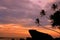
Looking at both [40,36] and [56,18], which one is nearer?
[56,18]

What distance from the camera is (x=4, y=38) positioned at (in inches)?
1577

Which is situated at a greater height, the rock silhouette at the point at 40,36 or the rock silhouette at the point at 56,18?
the rock silhouette at the point at 56,18

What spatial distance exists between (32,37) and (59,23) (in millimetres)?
3679

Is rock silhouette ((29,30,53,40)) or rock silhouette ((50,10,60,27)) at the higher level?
rock silhouette ((50,10,60,27))

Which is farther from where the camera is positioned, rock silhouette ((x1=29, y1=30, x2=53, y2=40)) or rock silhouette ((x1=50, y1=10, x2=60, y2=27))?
rock silhouette ((x1=29, y1=30, x2=53, y2=40))

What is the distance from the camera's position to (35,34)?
3550 cm

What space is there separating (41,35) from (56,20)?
2.54 metres

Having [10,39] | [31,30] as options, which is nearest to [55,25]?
[31,30]

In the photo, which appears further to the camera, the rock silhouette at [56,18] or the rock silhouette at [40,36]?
the rock silhouette at [40,36]

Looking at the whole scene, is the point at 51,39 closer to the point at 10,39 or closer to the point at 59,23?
the point at 59,23

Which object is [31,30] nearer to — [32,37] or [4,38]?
[32,37]

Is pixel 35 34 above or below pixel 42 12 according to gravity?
below

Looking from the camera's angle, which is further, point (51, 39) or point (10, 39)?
point (10, 39)

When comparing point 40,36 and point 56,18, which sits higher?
point 56,18
